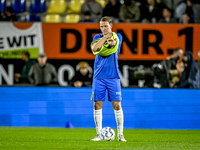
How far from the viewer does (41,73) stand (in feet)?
41.4

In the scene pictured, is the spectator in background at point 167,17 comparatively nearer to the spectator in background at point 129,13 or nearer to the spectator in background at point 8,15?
the spectator in background at point 129,13

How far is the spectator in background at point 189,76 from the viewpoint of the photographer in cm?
1262

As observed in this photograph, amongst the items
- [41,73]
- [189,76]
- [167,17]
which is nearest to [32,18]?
[41,73]

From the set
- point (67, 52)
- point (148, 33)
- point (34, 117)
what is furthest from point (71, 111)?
point (148, 33)

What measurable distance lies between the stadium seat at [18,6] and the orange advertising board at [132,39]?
2.62 m

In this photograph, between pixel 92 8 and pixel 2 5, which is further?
pixel 2 5

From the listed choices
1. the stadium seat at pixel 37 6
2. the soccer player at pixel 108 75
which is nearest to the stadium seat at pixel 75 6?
the stadium seat at pixel 37 6

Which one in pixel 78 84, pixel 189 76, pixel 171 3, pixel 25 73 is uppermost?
pixel 171 3

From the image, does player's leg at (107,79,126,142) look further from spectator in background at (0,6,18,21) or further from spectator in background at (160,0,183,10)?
spectator in background at (160,0,183,10)

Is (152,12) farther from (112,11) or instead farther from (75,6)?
(75,6)

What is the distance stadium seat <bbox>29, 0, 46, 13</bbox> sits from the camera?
1522 cm

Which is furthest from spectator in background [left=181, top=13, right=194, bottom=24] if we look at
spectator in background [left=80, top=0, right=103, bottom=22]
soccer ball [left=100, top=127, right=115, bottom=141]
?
soccer ball [left=100, top=127, right=115, bottom=141]

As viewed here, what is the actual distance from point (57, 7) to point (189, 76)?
18.0 ft

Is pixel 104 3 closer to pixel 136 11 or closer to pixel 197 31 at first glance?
pixel 136 11
